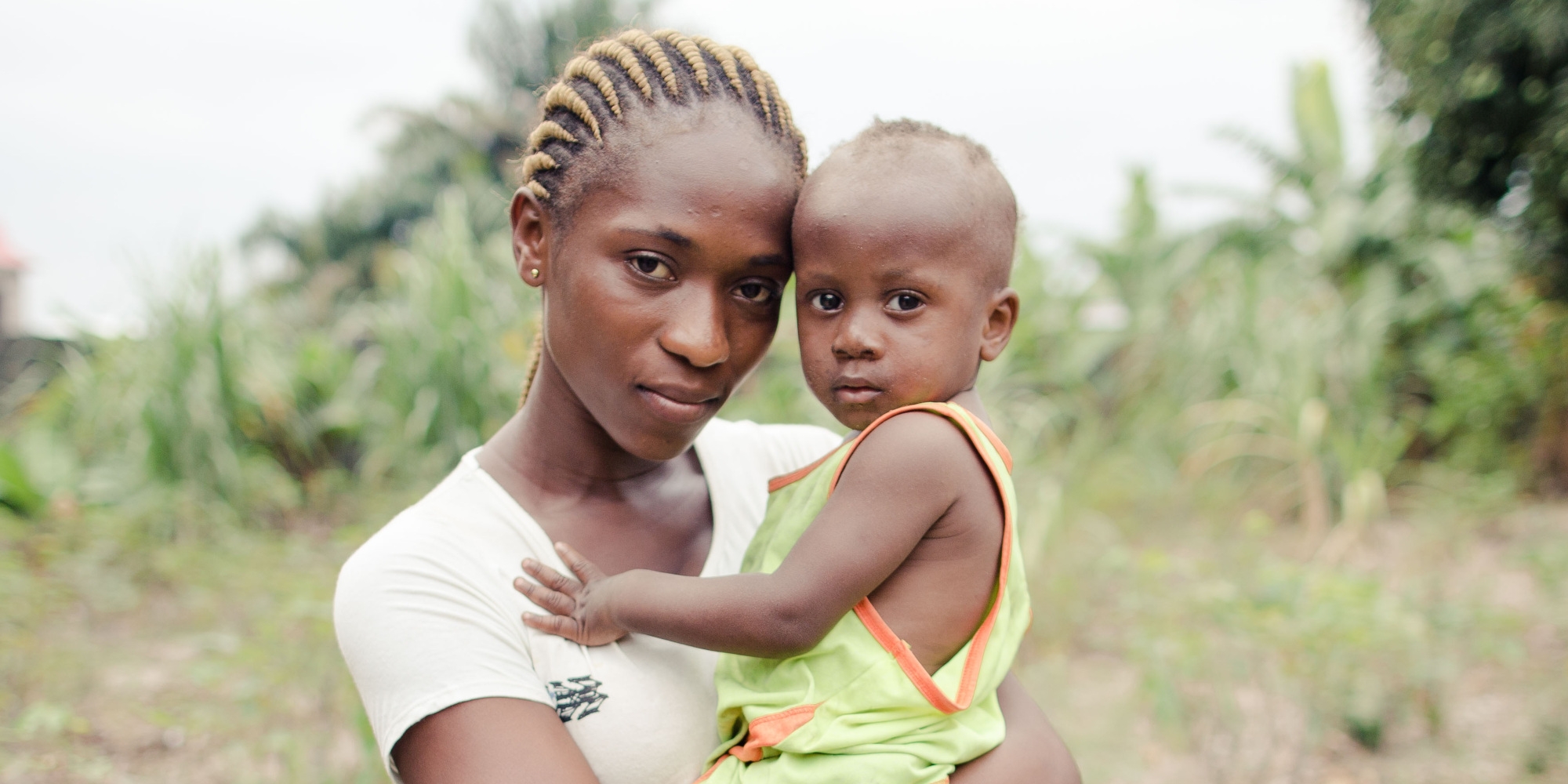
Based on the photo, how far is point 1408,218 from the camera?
8.70 metres

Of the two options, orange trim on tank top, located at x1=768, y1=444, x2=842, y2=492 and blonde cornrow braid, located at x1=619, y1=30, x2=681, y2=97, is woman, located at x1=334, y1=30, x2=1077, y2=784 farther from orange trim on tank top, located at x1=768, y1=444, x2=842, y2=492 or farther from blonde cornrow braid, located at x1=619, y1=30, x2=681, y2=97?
orange trim on tank top, located at x1=768, y1=444, x2=842, y2=492

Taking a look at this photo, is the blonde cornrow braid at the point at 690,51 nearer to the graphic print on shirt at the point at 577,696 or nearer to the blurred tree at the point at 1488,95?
the graphic print on shirt at the point at 577,696

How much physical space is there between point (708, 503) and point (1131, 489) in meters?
5.54

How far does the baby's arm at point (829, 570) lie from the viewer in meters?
1.39

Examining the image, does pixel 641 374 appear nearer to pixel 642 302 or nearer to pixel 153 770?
pixel 642 302

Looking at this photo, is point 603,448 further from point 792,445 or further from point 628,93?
point 628,93

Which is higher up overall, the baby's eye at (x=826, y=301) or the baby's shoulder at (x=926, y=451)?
the baby's eye at (x=826, y=301)

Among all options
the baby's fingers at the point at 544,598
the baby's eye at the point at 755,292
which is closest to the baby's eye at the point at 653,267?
the baby's eye at the point at 755,292

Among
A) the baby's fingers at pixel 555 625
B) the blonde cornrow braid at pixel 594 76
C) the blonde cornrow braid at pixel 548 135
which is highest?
the blonde cornrow braid at pixel 594 76

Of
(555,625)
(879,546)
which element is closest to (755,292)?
(879,546)

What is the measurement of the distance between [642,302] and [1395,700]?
3.62 metres

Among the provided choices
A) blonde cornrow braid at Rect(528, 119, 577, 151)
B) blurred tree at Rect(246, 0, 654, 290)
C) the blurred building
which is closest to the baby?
blonde cornrow braid at Rect(528, 119, 577, 151)

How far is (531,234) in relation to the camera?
165 centimetres

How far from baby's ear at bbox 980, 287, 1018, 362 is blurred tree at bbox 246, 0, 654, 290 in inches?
683
